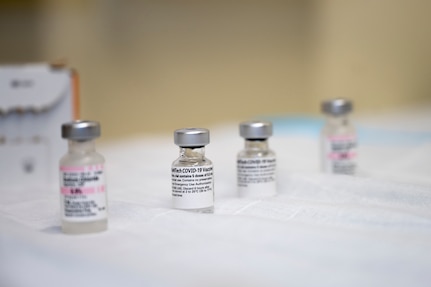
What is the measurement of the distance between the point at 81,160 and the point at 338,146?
415 millimetres

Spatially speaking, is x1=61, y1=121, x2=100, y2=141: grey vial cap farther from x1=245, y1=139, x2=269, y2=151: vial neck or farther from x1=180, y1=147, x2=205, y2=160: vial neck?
x1=245, y1=139, x2=269, y2=151: vial neck

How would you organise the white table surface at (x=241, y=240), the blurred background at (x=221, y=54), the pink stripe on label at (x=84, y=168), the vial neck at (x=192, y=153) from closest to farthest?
the white table surface at (x=241, y=240), the pink stripe on label at (x=84, y=168), the vial neck at (x=192, y=153), the blurred background at (x=221, y=54)

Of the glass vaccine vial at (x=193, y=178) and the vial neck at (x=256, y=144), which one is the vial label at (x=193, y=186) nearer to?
the glass vaccine vial at (x=193, y=178)

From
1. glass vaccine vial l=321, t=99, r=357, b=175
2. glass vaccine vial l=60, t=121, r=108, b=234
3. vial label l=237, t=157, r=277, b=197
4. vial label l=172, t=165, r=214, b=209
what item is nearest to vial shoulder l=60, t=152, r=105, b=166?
glass vaccine vial l=60, t=121, r=108, b=234

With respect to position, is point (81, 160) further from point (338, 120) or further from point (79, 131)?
point (338, 120)

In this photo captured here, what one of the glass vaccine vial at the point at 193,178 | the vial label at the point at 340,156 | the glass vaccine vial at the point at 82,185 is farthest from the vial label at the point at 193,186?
the vial label at the point at 340,156

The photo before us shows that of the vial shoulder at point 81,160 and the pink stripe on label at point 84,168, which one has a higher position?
the vial shoulder at point 81,160

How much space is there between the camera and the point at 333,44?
8.30ft

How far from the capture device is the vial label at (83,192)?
0.59 m

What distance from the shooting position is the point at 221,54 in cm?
222

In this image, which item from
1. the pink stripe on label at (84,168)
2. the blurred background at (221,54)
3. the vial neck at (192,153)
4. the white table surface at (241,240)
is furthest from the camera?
the blurred background at (221,54)

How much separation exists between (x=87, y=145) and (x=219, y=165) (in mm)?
451

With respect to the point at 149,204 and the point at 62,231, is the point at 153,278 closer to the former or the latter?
the point at 62,231

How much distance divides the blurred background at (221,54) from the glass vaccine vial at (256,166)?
115 centimetres
